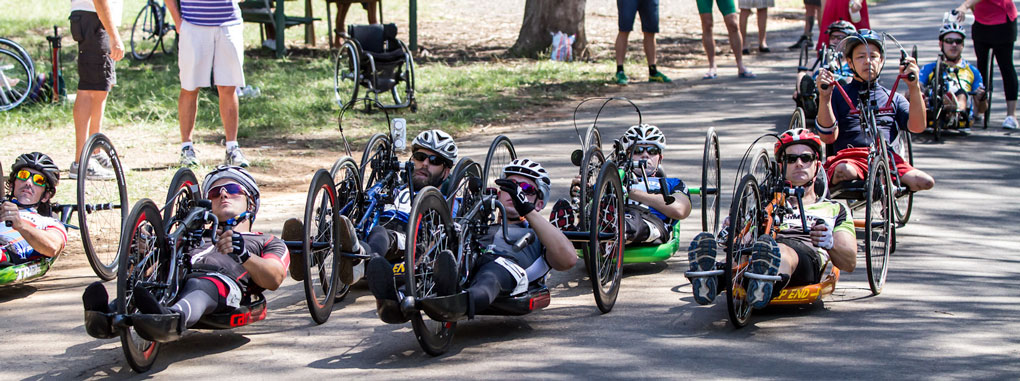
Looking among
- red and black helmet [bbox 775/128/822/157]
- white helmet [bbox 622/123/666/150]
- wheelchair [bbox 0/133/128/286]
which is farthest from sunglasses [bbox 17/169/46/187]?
red and black helmet [bbox 775/128/822/157]

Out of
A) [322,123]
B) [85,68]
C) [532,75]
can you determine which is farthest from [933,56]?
[85,68]

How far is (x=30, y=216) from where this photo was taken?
19.9 ft

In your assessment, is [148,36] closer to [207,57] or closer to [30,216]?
[207,57]

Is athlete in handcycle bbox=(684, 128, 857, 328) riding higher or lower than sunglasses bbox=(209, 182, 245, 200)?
lower

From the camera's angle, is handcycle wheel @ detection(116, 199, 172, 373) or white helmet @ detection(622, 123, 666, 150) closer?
handcycle wheel @ detection(116, 199, 172, 373)

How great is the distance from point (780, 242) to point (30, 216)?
4.06 meters

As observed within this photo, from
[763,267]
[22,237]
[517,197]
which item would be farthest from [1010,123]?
[22,237]

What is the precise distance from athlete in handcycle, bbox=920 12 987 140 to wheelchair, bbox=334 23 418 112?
5.21 m

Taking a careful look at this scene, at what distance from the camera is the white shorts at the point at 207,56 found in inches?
350

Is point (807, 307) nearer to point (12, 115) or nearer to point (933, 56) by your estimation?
point (12, 115)

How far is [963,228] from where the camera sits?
7637 mm

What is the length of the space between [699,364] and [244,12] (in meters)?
12.1

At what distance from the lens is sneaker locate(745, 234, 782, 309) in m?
5.12

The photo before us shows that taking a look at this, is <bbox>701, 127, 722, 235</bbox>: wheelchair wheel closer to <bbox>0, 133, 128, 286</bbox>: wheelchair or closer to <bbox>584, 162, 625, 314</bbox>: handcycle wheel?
<bbox>584, 162, 625, 314</bbox>: handcycle wheel
